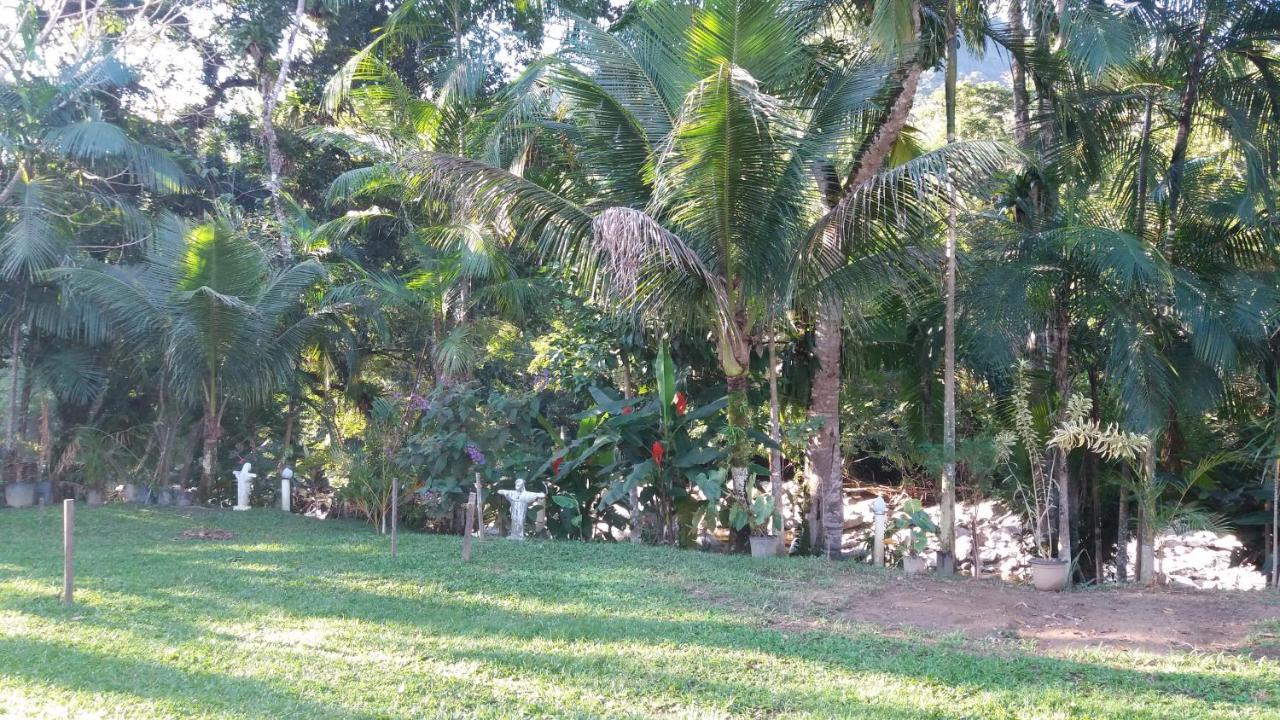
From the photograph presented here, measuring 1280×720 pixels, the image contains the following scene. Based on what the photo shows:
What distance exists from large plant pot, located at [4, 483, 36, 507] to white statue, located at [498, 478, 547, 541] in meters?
6.74

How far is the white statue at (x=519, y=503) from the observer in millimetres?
9680

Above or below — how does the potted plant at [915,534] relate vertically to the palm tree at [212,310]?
below

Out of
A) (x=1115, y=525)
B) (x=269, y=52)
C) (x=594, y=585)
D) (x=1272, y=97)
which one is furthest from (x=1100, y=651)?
(x=269, y=52)

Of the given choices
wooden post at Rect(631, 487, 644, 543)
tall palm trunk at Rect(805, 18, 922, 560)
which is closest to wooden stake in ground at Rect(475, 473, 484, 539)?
wooden post at Rect(631, 487, 644, 543)

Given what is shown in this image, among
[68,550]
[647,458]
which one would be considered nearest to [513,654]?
[68,550]

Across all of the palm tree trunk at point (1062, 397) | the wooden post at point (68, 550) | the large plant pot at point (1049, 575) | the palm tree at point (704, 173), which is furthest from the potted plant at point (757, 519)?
the wooden post at point (68, 550)

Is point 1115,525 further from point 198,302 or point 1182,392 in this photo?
point 198,302

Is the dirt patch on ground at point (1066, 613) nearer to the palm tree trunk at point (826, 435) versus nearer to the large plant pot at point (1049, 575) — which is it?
the large plant pot at point (1049, 575)

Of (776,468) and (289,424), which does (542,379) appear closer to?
(776,468)

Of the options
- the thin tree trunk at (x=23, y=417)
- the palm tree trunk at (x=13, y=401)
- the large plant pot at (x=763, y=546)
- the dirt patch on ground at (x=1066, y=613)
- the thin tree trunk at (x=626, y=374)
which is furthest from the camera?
the thin tree trunk at (x=23, y=417)

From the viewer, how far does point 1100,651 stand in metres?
5.68

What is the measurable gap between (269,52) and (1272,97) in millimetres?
13887

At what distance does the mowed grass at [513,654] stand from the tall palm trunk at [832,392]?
1.70m

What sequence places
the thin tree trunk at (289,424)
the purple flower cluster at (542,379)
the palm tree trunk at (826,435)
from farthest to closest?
1. the thin tree trunk at (289,424)
2. the purple flower cluster at (542,379)
3. the palm tree trunk at (826,435)
